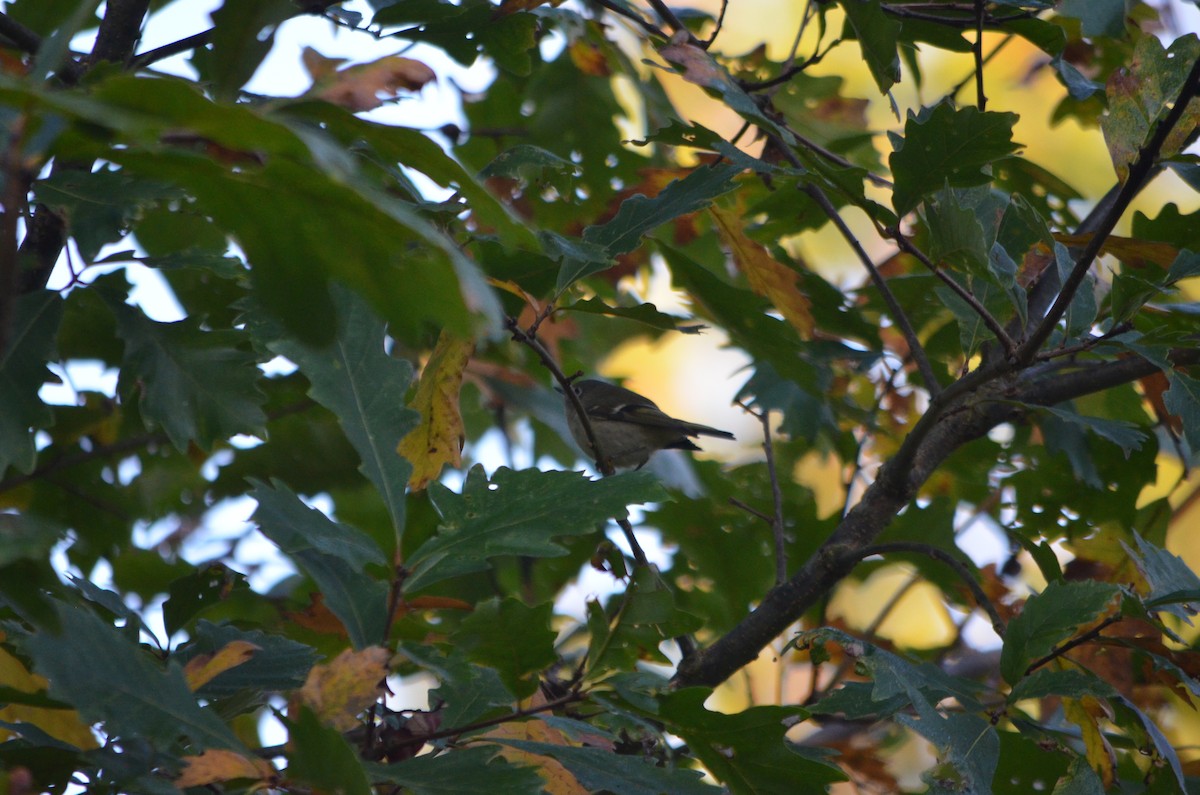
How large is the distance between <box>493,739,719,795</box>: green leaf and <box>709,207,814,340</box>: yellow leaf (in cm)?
127

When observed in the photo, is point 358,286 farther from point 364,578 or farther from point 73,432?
point 73,432

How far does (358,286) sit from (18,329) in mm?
1058

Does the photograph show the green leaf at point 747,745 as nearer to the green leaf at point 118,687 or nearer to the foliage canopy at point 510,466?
the foliage canopy at point 510,466

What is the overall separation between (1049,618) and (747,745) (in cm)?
56

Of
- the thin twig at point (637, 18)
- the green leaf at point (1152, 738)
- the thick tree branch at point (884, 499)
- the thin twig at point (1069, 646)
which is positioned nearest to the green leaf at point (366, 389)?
the thick tree branch at point (884, 499)

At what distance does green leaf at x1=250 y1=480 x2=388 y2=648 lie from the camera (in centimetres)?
161

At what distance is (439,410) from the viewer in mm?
2219

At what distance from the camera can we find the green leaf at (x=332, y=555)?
161 centimetres

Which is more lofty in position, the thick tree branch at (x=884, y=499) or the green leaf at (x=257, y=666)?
the thick tree branch at (x=884, y=499)

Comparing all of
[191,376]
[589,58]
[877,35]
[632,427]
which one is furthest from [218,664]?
[632,427]

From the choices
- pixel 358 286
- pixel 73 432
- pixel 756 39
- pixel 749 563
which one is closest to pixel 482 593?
pixel 749 563

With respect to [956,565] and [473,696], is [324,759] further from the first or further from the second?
[956,565]

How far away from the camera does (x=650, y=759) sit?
195 centimetres

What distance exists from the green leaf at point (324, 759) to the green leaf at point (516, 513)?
36cm
